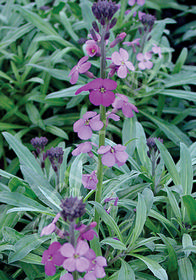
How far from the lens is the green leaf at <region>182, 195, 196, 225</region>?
1485 millimetres

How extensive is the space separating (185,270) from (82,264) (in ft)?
2.44

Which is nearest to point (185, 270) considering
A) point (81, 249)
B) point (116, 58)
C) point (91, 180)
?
point (91, 180)

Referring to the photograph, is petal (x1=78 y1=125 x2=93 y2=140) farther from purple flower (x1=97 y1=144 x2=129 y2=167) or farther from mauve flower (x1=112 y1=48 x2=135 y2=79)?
mauve flower (x1=112 y1=48 x2=135 y2=79)

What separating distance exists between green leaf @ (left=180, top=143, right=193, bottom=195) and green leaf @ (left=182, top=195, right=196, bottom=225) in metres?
0.15

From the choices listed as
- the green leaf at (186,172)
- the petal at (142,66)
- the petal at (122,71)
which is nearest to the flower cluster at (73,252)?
the petal at (122,71)

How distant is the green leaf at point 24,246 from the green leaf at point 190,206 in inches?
27.1

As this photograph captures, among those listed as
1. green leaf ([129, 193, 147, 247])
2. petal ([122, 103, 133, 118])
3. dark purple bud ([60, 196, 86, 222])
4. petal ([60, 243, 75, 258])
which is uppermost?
petal ([122, 103, 133, 118])

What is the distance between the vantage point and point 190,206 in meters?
1.53

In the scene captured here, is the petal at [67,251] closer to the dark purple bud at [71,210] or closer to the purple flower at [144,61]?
the dark purple bud at [71,210]

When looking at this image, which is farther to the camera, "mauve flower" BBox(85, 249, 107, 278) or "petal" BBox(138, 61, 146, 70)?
"petal" BBox(138, 61, 146, 70)

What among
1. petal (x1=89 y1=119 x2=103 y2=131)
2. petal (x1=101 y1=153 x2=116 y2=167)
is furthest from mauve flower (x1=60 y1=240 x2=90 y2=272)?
petal (x1=89 y1=119 x2=103 y2=131)

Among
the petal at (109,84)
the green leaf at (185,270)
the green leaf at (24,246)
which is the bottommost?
the green leaf at (185,270)

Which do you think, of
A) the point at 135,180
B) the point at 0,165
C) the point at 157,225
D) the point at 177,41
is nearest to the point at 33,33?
the point at 0,165

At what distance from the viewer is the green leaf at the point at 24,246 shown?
141 centimetres
